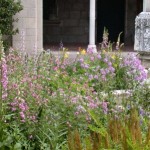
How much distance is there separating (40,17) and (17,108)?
10.7 m

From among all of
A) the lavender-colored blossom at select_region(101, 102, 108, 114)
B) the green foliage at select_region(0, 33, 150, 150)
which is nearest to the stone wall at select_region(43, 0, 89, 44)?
the green foliage at select_region(0, 33, 150, 150)

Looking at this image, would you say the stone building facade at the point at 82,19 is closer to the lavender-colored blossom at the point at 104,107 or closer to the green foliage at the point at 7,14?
the green foliage at the point at 7,14

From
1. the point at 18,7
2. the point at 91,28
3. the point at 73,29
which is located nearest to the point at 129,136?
the point at 18,7

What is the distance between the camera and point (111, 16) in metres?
21.2

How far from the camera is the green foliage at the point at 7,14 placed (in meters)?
13.9

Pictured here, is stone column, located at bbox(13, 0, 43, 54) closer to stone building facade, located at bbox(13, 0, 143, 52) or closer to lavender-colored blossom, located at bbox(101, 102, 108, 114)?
stone building facade, located at bbox(13, 0, 143, 52)

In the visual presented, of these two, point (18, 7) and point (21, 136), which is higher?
point (18, 7)

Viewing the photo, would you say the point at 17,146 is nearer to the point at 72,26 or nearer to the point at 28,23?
the point at 28,23

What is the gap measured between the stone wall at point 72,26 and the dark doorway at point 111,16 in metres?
1.02

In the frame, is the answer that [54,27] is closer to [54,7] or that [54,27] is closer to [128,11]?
[54,7]

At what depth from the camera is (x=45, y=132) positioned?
4207mm

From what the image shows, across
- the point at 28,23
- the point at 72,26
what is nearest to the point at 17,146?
the point at 28,23

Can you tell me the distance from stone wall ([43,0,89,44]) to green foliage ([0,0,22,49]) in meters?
5.86

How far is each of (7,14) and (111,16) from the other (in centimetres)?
780
